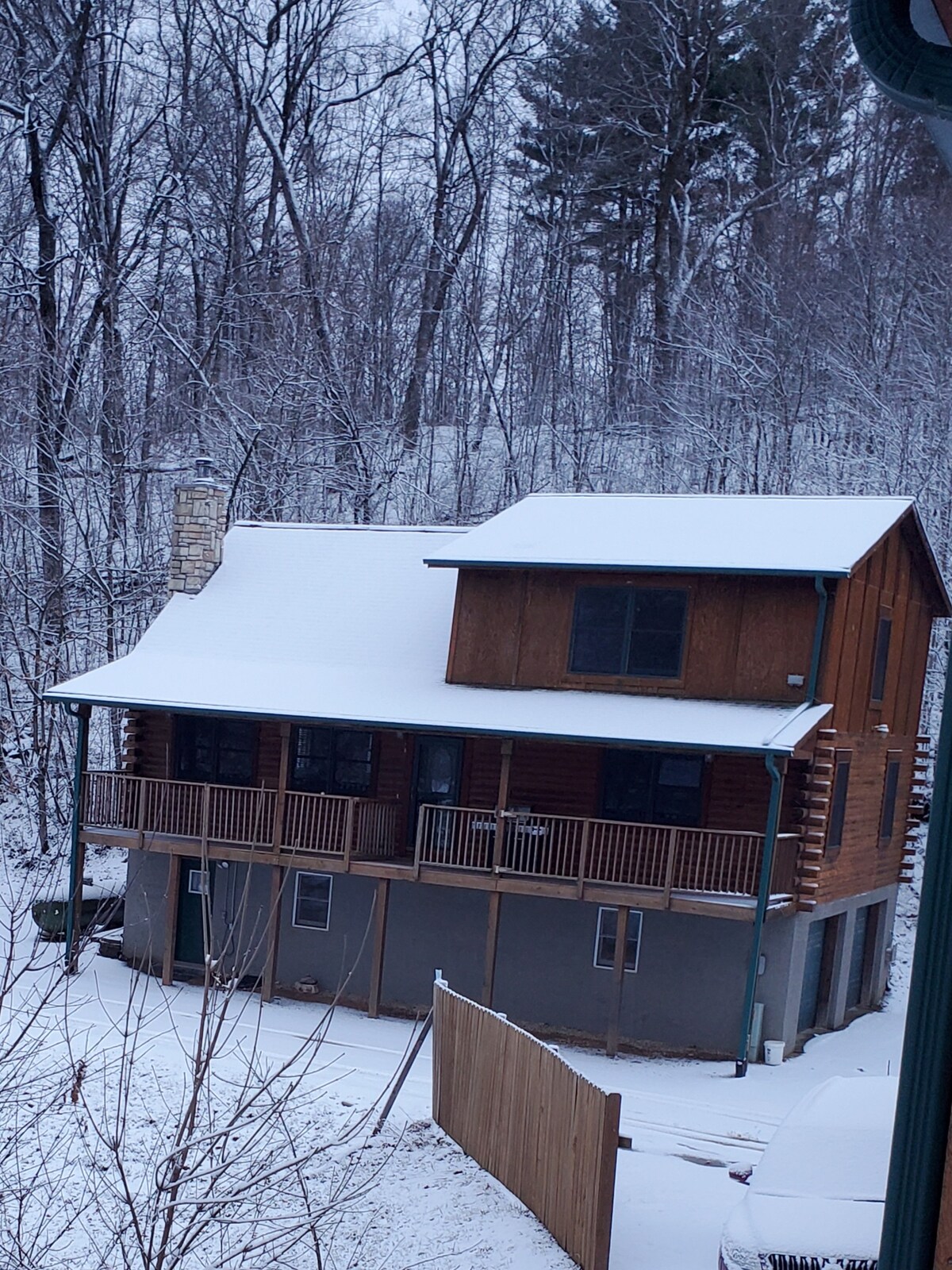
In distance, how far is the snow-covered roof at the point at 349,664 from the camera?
60.7ft

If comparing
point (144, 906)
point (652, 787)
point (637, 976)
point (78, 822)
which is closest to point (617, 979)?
point (637, 976)

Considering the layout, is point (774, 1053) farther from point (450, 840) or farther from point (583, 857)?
point (450, 840)

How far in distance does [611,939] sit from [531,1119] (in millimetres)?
7306

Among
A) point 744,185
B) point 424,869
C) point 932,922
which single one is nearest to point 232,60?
point 744,185

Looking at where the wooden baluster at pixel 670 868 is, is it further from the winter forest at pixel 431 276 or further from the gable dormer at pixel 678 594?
the winter forest at pixel 431 276

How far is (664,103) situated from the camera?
36.9m

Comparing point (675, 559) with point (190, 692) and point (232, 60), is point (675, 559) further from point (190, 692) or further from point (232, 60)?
point (232, 60)

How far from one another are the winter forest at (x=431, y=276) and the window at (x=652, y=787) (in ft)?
41.3

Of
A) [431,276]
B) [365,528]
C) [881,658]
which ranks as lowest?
[881,658]

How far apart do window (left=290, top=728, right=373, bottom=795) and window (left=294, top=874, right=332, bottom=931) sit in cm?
143

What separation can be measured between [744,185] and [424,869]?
24598 millimetres

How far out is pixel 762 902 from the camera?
693 inches

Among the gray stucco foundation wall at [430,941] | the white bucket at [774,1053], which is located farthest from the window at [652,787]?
the white bucket at [774,1053]

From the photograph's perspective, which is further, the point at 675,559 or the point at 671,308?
the point at 671,308
